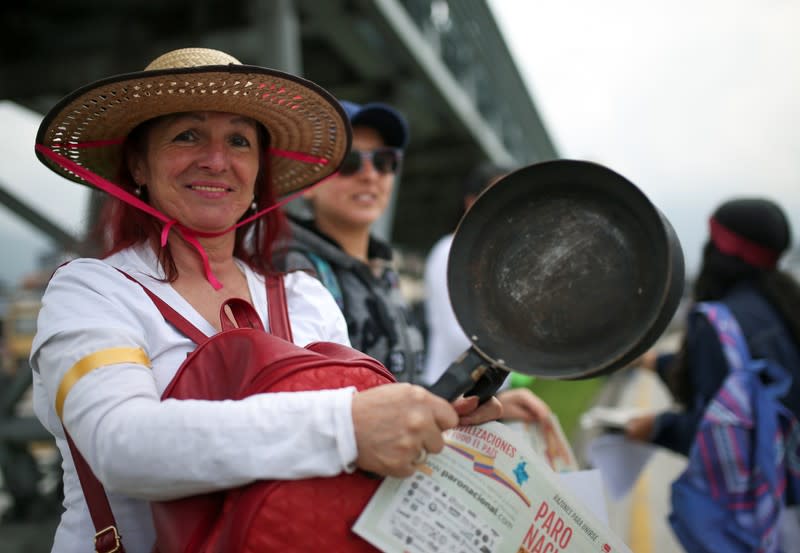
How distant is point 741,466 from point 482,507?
1.52 meters

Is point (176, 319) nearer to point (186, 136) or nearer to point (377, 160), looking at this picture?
point (186, 136)

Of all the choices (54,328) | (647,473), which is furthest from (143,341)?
(647,473)

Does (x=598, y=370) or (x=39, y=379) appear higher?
(x=598, y=370)

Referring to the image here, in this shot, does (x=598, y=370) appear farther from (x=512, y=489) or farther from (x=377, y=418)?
(x=377, y=418)

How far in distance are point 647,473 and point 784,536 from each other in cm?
417

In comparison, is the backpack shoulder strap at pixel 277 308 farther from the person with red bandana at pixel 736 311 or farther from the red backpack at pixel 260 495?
the person with red bandana at pixel 736 311

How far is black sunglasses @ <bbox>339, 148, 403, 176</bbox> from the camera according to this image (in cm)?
226

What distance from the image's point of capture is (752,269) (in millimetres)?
2453

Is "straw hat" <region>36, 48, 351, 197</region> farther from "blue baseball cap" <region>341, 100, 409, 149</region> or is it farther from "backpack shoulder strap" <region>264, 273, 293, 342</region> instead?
"blue baseball cap" <region>341, 100, 409, 149</region>

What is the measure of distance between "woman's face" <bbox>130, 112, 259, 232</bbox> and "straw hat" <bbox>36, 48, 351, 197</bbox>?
0.12ft

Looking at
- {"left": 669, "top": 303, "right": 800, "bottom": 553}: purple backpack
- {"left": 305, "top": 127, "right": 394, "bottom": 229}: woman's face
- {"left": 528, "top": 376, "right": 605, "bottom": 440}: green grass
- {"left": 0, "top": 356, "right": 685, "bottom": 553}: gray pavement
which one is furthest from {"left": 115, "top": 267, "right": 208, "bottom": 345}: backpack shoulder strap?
{"left": 528, "top": 376, "right": 605, "bottom": 440}: green grass

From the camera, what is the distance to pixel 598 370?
102cm

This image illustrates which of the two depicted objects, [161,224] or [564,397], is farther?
[564,397]

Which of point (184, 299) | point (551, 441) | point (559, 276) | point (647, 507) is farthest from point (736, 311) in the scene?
point (647, 507)
